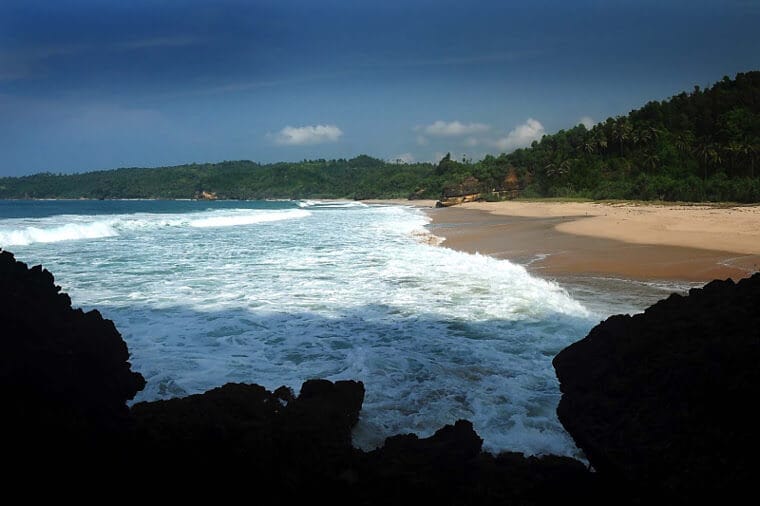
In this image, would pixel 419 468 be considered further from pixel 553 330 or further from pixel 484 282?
pixel 484 282

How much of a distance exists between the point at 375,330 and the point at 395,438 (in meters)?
4.00

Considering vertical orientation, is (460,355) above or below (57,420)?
below

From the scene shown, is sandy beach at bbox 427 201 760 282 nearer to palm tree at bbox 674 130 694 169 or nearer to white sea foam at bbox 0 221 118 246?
white sea foam at bbox 0 221 118 246

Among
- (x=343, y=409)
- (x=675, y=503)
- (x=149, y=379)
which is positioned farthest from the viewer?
(x=149, y=379)

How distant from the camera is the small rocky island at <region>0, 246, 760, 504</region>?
2400 millimetres

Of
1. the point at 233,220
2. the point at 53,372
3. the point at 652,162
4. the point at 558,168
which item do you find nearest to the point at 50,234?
the point at 233,220

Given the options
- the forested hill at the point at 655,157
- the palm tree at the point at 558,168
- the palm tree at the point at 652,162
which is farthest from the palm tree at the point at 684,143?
the palm tree at the point at 558,168

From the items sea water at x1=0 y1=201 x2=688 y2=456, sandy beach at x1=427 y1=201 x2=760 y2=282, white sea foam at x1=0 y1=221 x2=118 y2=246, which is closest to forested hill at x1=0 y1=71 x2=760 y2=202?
sandy beach at x1=427 y1=201 x2=760 y2=282

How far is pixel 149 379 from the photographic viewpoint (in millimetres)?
5234

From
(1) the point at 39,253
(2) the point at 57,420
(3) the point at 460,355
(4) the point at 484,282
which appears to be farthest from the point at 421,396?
(1) the point at 39,253

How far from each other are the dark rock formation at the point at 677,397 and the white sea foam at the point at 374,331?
2.69 ft

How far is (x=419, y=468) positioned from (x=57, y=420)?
194 cm

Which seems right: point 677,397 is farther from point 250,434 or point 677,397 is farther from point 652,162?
point 652,162

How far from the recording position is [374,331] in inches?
279
